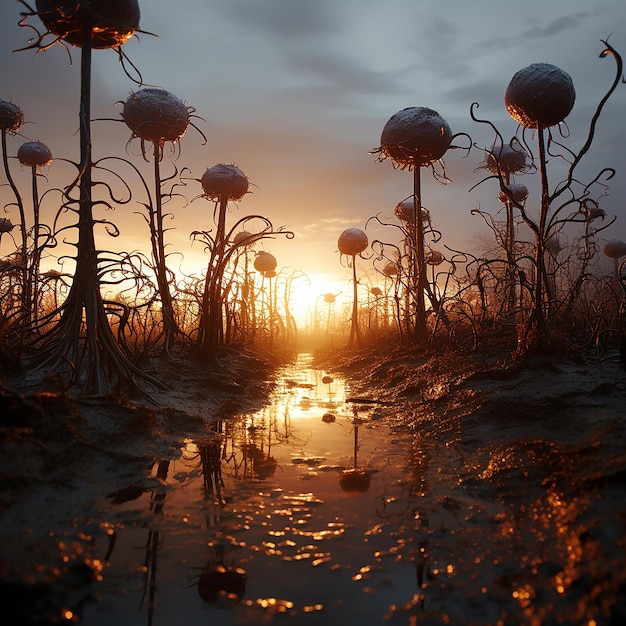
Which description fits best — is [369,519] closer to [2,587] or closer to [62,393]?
[2,587]

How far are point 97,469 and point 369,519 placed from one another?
4.00 ft

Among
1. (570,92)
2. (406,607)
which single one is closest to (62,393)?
(406,607)

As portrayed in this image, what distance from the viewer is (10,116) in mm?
7445

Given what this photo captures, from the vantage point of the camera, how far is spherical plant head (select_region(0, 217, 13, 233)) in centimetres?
845

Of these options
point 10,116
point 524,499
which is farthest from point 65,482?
point 10,116

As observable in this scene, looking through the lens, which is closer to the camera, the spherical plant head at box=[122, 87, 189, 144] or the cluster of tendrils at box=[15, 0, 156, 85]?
the cluster of tendrils at box=[15, 0, 156, 85]

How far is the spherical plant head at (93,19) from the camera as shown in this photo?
9.82 feet

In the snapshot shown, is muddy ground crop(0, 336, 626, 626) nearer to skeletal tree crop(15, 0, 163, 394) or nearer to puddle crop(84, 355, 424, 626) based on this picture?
puddle crop(84, 355, 424, 626)

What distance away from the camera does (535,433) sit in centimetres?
240

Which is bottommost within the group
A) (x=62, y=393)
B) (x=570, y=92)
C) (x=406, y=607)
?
Answer: (x=406, y=607)

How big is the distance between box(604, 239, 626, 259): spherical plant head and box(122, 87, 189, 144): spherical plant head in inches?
568

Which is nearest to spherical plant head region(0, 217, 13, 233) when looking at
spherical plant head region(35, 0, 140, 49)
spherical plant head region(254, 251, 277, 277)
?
spherical plant head region(254, 251, 277, 277)

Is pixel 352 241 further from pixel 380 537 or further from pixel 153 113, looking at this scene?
pixel 380 537

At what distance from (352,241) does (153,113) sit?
587 centimetres
